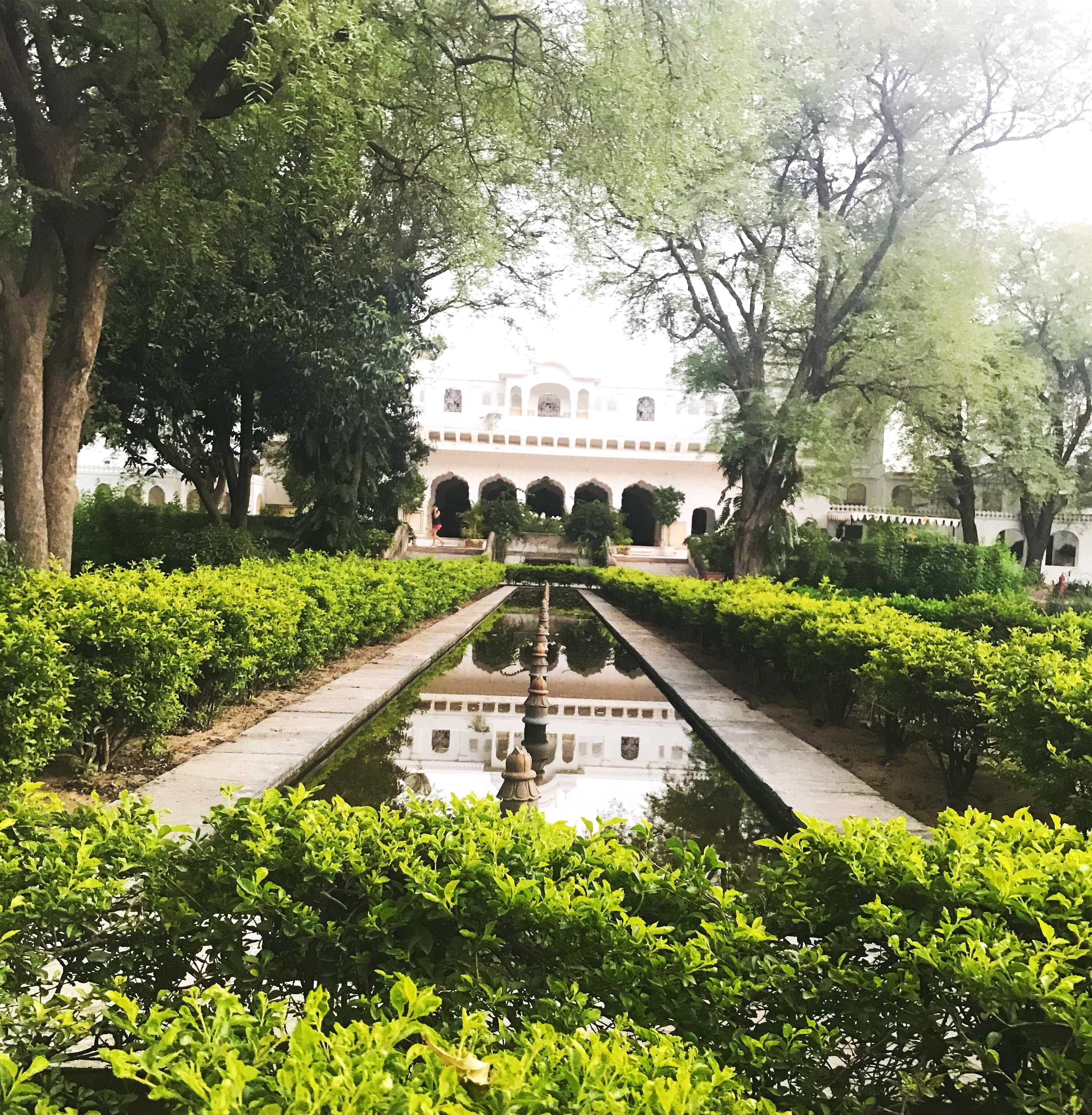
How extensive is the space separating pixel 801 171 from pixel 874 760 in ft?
45.1

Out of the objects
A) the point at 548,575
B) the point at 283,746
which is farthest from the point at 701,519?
the point at 283,746

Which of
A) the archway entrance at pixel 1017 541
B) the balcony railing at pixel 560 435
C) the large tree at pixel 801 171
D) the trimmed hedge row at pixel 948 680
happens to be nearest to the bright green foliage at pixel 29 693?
the trimmed hedge row at pixel 948 680

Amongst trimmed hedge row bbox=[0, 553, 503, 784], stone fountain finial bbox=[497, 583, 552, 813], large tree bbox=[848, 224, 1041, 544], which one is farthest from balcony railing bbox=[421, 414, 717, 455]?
trimmed hedge row bbox=[0, 553, 503, 784]

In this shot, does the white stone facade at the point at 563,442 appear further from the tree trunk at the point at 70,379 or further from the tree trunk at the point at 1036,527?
the tree trunk at the point at 70,379

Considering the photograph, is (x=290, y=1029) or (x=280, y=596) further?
(x=280, y=596)

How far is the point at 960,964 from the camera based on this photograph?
1.57 m

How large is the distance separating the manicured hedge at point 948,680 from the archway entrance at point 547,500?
1201 inches

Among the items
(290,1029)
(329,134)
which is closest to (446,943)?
(290,1029)

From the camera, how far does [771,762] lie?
5.45 m

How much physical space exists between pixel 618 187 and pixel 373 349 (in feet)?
17.0

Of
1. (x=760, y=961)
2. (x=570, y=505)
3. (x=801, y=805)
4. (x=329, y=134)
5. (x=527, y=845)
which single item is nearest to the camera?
(x=760, y=961)

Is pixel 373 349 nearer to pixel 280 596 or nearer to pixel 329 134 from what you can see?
pixel 329 134

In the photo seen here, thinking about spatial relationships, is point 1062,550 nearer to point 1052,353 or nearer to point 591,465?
point 1052,353

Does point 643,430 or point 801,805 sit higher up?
point 643,430
